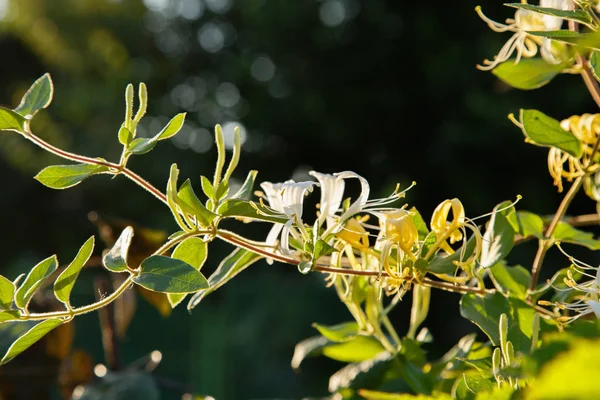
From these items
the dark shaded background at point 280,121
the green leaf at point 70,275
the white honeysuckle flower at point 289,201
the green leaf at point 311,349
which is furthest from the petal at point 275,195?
the dark shaded background at point 280,121

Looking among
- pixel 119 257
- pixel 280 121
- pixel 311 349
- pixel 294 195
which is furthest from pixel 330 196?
pixel 280 121

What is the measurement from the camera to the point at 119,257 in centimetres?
40

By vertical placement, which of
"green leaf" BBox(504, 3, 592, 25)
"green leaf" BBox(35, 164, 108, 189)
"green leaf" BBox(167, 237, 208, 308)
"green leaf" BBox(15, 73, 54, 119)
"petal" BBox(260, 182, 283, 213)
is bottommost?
"green leaf" BBox(167, 237, 208, 308)

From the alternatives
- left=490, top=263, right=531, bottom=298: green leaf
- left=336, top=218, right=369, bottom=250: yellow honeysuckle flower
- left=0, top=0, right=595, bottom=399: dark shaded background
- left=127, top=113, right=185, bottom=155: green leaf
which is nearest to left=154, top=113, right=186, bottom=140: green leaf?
left=127, top=113, right=185, bottom=155: green leaf

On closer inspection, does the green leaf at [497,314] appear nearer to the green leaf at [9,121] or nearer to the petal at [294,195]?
the petal at [294,195]

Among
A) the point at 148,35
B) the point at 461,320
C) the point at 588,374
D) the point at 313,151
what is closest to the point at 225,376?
the point at 461,320

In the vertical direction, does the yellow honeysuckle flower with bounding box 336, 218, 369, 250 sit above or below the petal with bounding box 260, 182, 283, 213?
below

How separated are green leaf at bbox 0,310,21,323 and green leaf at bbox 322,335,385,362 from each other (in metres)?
0.27

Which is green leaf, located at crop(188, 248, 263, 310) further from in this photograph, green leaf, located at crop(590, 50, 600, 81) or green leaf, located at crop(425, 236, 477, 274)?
green leaf, located at crop(590, 50, 600, 81)

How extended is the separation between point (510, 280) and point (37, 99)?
322mm

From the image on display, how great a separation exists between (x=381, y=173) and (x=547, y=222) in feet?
16.7

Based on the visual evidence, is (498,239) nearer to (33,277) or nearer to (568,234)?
(568,234)

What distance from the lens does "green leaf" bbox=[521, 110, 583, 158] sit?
0.49 m

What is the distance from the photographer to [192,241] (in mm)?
436
